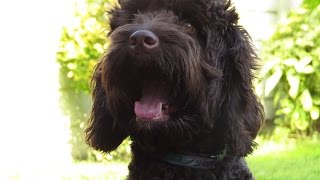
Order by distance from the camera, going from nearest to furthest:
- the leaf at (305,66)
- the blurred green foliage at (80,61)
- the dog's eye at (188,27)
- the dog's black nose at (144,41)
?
the dog's black nose at (144,41) → the dog's eye at (188,27) → the blurred green foliage at (80,61) → the leaf at (305,66)

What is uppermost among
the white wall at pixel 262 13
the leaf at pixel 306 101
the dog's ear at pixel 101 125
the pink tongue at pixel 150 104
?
the white wall at pixel 262 13

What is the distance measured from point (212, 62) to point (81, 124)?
4398mm

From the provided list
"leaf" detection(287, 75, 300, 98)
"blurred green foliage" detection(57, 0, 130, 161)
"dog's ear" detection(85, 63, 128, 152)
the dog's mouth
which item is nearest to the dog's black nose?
the dog's mouth

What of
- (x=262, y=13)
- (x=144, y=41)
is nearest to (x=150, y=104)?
(x=144, y=41)

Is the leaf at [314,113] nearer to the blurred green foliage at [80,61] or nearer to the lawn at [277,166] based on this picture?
the lawn at [277,166]

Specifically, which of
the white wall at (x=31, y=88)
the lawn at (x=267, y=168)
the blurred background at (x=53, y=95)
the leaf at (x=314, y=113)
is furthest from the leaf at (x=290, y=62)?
the white wall at (x=31, y=88)

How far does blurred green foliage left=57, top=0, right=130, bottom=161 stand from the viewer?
697 cm

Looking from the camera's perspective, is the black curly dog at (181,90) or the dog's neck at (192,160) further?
the dog's neck at (192,160)

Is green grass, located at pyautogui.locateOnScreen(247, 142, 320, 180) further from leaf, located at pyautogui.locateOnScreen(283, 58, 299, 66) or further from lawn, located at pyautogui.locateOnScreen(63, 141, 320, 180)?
leaf, located at pyautogui.locateOnScreen(283, 58, 299, 66)

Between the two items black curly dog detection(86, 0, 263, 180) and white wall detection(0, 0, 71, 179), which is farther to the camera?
white wall detection(0, 0, 71, 179)

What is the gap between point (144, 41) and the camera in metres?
2.84

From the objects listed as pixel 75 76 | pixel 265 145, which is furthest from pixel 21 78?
pixel 265 145

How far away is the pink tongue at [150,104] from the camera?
3.03 meters

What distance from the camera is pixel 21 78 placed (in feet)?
22.9
